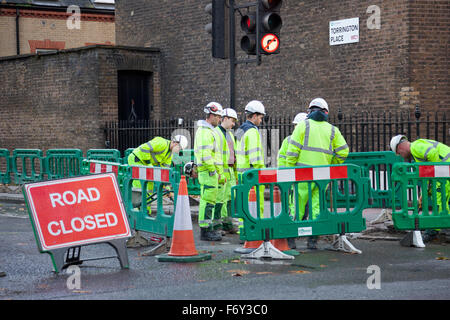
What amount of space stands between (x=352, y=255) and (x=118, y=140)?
1368 centimetres

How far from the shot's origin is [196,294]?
706 cm

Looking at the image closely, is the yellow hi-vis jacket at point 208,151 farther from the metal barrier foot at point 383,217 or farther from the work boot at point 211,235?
the metal barrier foot at point 383,217

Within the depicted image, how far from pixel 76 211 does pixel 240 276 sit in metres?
1.98

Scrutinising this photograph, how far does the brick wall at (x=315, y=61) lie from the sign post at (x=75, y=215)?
9922 millimetres

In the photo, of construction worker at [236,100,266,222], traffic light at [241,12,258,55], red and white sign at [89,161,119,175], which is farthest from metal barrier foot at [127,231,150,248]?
traffic light at [241,12,258,55]

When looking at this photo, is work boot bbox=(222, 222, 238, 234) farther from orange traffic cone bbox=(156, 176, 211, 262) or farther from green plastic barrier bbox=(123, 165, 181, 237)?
orange traffic cone bbox=(156, 176, 211, 262)

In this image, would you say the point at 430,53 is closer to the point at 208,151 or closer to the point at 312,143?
the point at 208,151

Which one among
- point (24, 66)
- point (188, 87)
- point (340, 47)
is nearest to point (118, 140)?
point (188, 87)

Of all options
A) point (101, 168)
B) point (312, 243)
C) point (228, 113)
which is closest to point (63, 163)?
point (101, 168)

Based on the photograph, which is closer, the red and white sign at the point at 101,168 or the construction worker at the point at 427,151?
the construction worker at the point at 427,151

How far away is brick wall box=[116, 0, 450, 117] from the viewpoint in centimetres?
1708

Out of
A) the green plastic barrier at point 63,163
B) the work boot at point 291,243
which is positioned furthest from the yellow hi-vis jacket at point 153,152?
the green plastic barrier at point 63,163

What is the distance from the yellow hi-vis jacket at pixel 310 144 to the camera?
395 inches

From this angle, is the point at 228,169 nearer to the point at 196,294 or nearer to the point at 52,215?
the point at 52,215
